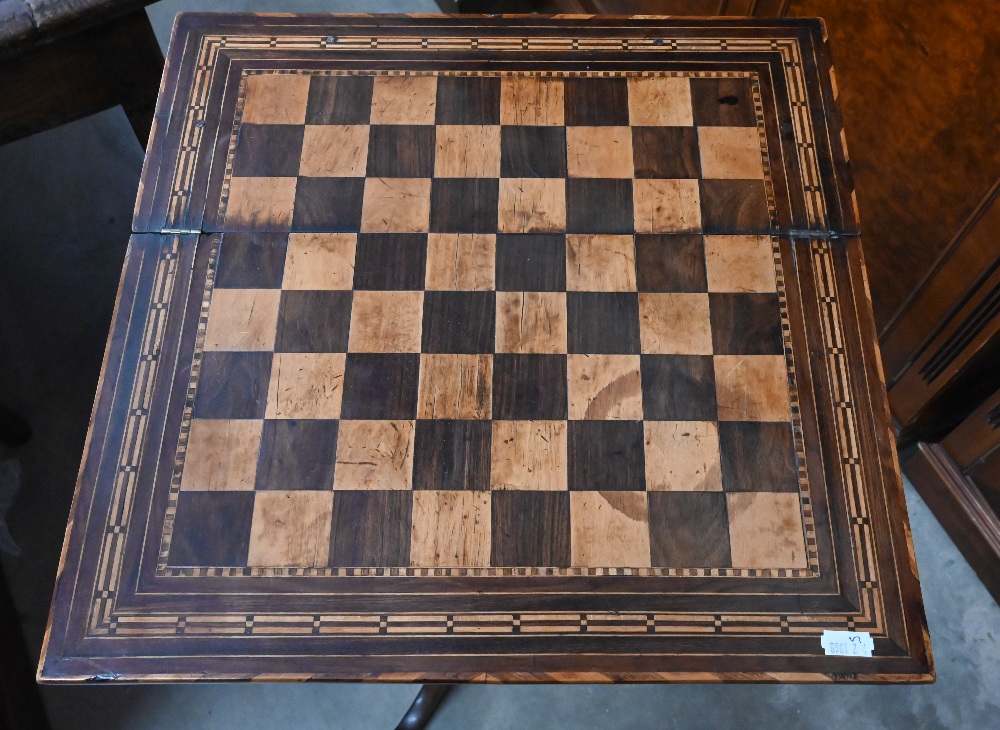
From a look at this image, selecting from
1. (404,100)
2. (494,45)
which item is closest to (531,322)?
(404,100)

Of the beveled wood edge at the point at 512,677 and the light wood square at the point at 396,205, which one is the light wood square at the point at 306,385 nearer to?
the light wood square at the point at 396,205

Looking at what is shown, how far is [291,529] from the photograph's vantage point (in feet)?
4.80

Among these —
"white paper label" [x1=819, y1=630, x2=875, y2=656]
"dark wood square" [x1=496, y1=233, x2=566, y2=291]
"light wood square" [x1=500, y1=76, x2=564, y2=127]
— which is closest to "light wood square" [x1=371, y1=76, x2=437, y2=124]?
"light wood square" [x1=500, y1=76, x2=564, y2=127]

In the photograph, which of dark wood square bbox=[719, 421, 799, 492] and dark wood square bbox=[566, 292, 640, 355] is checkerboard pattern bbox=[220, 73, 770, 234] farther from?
dark wood square bbox=[719, 421, 799, 492]

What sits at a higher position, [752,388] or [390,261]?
[390,261]

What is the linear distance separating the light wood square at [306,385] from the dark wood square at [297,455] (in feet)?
0.07

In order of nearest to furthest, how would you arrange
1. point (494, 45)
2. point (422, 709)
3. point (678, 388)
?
1. point (678, 388)
2. point (494, 45)
3. point (422, 709)

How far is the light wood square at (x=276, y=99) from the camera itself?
1.84 metres

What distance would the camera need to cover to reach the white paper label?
1.38m

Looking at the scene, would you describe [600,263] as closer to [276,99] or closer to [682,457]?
[682,457]

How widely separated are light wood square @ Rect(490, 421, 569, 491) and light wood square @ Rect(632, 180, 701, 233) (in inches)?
19.4

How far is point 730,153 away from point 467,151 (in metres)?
0.58

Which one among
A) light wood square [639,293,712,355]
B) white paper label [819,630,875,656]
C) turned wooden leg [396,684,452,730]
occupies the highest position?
light wood square [639,293,712,355]

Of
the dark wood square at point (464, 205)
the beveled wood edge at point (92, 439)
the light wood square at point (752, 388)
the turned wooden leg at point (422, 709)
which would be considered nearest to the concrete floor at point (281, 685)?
the turned wooden leg at point (422, 709)
